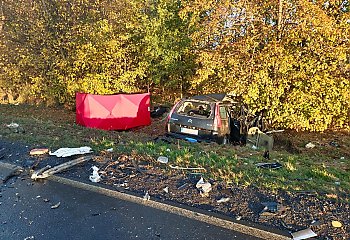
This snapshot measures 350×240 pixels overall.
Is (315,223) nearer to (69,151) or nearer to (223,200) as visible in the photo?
(223,200)

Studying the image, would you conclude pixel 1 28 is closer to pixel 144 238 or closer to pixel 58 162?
pixel 58 162

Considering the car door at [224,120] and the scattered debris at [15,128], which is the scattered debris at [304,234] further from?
the scattered debris at [15,128]

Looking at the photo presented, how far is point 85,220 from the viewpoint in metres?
3.56

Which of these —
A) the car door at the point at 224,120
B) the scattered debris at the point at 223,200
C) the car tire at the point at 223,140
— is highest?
the car door at the point at 224,120

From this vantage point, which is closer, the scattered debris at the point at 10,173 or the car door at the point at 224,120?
the scattered debris at the point at 10,173

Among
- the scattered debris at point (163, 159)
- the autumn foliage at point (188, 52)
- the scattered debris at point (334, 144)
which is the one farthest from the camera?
the scattered debris at point (334, 144)

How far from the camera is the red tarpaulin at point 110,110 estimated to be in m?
11.3

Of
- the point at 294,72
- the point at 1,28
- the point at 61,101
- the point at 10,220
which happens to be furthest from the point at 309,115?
the point at 1,28

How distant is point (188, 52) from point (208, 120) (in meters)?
7.14

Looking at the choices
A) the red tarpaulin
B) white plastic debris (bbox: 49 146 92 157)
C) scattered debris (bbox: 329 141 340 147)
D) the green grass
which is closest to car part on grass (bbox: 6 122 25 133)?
the green grass

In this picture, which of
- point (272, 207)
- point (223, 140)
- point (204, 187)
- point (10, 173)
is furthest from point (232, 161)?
point (10, 173)

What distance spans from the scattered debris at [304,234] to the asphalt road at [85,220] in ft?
1.51

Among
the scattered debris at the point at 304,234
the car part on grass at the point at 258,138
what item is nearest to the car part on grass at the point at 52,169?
the scattered debris at the point at 304,234

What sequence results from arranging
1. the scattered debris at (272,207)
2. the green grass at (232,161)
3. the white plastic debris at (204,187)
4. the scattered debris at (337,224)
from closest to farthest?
1. the scattered debris at (337,224)
2. the scattered debris at (272,207)
3. the white plastic debris at (204,187)
4. the green grass at (232,161)
